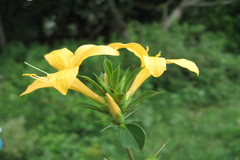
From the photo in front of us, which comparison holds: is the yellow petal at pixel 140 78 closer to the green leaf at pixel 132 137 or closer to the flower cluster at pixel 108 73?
the flower cluster at pixel 108 73

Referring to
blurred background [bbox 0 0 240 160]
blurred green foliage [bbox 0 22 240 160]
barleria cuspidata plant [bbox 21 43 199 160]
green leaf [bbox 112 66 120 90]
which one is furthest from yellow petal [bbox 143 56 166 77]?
blurred green foliage [bbox 0 22 240 160]

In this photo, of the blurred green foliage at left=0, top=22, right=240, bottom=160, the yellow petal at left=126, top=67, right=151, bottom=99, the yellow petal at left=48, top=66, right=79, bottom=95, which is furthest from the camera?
the blurred green foliage at left=0, top=22, right=240, bottom=160

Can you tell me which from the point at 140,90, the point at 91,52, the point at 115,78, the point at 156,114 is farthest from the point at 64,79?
the point at 140,90

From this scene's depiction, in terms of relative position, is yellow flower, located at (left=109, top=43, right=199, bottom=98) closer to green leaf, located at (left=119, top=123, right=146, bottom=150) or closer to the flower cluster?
the flower cluster

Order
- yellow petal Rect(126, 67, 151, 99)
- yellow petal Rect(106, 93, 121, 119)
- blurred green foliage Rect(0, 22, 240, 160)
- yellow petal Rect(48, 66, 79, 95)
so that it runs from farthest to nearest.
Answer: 1. blurred green foliage Rect(0, 22, 240, 160)
2. yellow petal Rect(126, 67, 151, 99)
3. yellow petal Rect(106, 93, 121, 119)
4. yellow petal Rect(48, 66, 79, 95)

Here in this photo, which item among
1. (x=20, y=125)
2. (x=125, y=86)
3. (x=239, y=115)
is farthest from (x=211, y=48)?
(x=125, y=86)

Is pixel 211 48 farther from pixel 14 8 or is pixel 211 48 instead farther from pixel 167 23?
pixel 14 8
